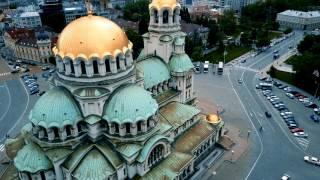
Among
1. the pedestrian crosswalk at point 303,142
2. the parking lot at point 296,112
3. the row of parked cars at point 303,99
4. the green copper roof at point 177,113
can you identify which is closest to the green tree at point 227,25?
the parking lot at point 296,112

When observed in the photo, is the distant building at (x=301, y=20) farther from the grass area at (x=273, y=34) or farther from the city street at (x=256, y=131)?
the city street at (x=256, y=131)

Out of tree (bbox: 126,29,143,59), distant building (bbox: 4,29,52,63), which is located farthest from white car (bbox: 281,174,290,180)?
distant building (bbox: 4,29,52,63)

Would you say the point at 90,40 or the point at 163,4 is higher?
the point at 163,4

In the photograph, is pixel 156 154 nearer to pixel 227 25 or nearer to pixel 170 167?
pixel 170 167

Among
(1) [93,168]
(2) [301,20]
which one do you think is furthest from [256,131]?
(2) [301,20]

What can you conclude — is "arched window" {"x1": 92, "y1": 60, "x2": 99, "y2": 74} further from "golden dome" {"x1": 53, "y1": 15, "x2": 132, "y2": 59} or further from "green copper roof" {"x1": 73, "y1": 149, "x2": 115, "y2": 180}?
"green copper roof" {"x1": 73, "y1": 149, "x2": 115, "y2": 180}

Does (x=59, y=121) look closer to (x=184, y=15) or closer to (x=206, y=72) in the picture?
(x=206, y=72)

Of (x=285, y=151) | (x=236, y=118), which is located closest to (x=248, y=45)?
(x=236, y=118)

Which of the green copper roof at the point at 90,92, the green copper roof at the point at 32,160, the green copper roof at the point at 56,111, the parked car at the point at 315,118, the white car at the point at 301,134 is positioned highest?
the green copper roof at the point at 90,92
